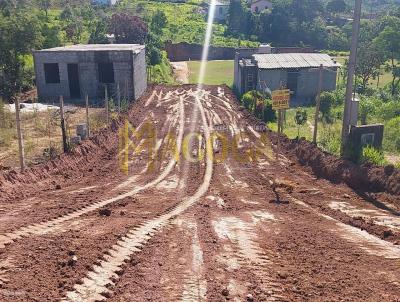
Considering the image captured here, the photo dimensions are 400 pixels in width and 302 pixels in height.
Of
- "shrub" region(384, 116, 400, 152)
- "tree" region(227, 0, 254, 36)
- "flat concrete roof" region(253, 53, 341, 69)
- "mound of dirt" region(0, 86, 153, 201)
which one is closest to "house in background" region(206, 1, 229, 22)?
"tree" region(227, 0, 254, 36)

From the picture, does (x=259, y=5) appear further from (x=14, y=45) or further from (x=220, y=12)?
(x=14, y=45)

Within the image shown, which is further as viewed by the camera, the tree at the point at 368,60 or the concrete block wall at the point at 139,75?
the tree at the point at 368,60

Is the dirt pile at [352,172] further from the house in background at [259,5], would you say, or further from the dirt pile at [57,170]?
the house in background at [259,5]

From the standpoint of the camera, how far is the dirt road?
7035 millimetres

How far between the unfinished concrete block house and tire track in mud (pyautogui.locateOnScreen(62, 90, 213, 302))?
18.9 metres

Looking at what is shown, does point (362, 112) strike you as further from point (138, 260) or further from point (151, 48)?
point (151, 48)

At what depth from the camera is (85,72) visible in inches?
1145

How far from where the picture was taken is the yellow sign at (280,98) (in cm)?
1557

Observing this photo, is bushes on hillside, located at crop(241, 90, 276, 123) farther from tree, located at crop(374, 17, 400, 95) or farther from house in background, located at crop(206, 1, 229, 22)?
house in background, located at crop(206, 1, 229, 22)

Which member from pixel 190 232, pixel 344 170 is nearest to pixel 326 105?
pixel 344 170

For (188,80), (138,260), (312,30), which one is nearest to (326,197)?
(138,260)

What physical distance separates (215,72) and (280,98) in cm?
3147

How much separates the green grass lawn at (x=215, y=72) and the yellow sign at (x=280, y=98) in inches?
882

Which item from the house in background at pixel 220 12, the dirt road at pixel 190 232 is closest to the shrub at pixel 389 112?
the dirt road at pixel 190 232
